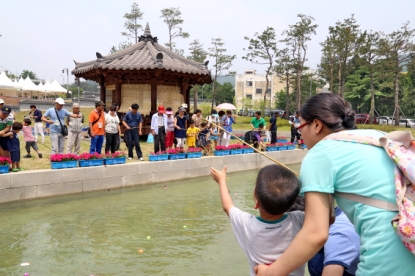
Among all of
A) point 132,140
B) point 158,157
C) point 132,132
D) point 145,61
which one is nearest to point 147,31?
point 145,61

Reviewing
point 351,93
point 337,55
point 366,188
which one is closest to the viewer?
→ point 366,188

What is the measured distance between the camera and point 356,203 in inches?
60.4

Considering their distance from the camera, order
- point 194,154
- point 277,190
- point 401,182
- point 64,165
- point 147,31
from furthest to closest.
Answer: point 147,31 < point 194,154 < point 64,165 < point 277,190 < point 401,182

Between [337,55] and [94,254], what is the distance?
121 feet

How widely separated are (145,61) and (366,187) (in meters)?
14.6

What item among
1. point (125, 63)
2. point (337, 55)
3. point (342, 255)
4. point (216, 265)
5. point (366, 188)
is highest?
point (337, 55)

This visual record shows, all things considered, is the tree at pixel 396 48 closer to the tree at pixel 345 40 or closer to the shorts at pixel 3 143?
the tree at pixel 345 40

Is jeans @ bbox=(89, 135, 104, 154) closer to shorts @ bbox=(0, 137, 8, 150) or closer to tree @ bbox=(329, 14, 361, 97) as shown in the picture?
shorts @ bbox=(0, 137, 8, 150)

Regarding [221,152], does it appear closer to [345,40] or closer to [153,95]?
[153,95]

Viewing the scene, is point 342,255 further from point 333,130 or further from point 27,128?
point 27,128

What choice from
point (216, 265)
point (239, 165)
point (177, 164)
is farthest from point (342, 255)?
point (239, 165)

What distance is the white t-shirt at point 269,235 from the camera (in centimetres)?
192

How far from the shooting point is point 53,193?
765 centimetres

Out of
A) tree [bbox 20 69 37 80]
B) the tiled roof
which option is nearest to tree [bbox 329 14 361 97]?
the tiled roof
